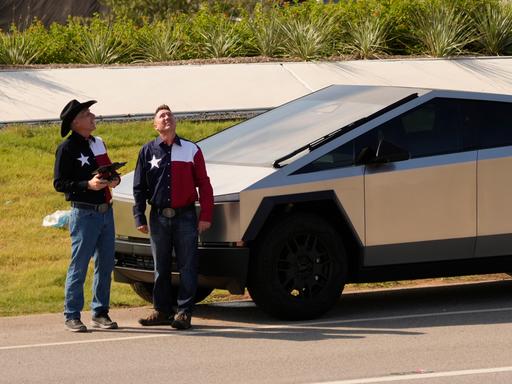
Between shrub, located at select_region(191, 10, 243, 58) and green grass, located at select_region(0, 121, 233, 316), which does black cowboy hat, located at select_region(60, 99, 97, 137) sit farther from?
shrub, located at select_region(191, 10, 243, 58)

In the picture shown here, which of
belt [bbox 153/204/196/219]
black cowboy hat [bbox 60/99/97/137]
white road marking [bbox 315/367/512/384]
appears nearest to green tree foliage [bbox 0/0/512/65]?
black cowboy hat [bbox 60/99/97/137]

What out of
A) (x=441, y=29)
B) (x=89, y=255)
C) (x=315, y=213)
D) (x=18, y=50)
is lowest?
(x=89, y=255)

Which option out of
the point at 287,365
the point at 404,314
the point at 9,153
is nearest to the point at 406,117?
the point at 404,314

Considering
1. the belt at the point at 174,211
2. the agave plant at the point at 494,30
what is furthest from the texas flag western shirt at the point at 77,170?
the agave plant at the point at 494,30

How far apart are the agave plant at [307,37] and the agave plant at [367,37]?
332mm

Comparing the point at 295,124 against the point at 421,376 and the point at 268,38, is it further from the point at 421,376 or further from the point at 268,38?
the point at 268,38

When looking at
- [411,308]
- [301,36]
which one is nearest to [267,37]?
[301,36]

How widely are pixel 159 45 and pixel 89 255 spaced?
32.7 feet

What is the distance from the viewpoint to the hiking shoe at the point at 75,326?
938 cm

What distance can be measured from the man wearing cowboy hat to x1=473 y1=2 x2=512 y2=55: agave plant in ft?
37.9

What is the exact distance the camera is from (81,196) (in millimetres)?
9336

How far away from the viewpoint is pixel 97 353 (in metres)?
8.59

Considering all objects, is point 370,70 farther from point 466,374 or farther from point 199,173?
point 466,374

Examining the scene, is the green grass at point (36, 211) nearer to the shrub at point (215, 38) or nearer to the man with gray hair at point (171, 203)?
the man with gray hair at point (171, 203)
